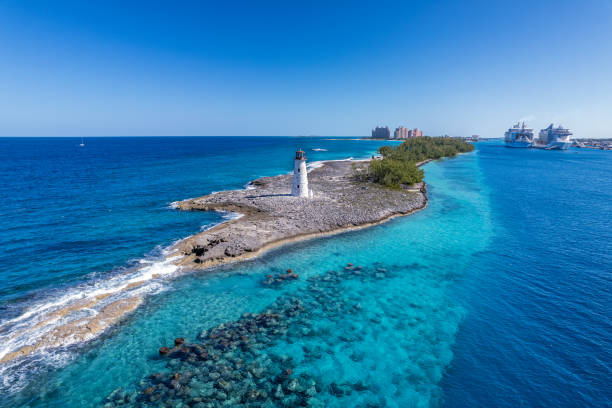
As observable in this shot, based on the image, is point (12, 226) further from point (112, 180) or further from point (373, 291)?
point (373, 291)

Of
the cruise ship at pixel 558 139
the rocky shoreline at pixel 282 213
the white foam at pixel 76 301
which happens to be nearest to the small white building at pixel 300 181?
the rocky shoreline at pixel 282 213

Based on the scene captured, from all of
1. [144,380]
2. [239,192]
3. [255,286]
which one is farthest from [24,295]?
[239,192]

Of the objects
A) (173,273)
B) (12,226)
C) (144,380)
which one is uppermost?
(12,226)

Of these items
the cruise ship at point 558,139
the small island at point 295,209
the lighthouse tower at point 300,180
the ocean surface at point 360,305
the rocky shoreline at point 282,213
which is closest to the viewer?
the ocean surface at point 360,305

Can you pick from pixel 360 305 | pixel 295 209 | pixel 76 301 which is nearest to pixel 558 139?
pixel 295 209

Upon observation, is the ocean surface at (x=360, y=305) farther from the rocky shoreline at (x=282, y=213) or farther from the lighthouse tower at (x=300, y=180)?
the lighthouse tower at (x=300, y=180)

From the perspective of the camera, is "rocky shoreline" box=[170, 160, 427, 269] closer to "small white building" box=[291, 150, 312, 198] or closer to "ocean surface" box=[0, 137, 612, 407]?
"small white building" box=[291, 150, 312, 198]
